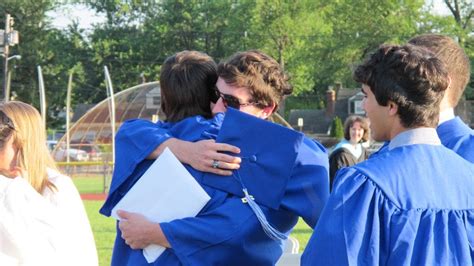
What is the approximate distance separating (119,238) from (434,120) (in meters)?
1.49

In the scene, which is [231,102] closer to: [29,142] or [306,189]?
[306,189]

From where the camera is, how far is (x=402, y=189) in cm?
271

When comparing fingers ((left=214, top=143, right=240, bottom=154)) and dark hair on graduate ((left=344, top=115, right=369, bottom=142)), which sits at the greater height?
fingers ((left=214, top=143, right=240, bottom=154))

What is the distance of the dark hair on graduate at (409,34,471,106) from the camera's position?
11.9 feet

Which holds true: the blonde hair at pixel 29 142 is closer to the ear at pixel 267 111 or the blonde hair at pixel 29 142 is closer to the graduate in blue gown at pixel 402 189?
the ear at pixel 267 111

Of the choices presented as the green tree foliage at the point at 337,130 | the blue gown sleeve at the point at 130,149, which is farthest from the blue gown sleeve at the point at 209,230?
the green tree foliage at the point at 337,130

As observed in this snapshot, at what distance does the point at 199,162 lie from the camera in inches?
133

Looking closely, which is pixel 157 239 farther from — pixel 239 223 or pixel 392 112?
pixel 392 112

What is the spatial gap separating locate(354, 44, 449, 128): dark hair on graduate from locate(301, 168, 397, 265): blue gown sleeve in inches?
11.4

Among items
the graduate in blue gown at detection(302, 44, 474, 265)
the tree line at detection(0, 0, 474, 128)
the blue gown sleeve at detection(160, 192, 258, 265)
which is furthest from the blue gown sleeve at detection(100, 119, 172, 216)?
the tree line at detection(0, 0, 474, 128)

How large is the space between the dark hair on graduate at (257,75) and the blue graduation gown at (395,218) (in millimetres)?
848

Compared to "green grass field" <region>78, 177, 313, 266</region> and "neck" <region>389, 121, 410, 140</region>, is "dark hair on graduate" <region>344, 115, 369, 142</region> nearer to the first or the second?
"green grass field" <region>78, 177, 313, 266</region>

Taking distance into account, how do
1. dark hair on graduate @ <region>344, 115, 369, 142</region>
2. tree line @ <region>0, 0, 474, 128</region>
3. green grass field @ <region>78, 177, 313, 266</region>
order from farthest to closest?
1. tree line @ <region>0, 0, 474, 128</region>
2. green grass field @ <region>78, 177, 313, 266</region>
3. dark hair on graduate @ <region>344, 115, 369, 142</region>

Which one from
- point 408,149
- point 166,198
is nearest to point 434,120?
point 408,149
